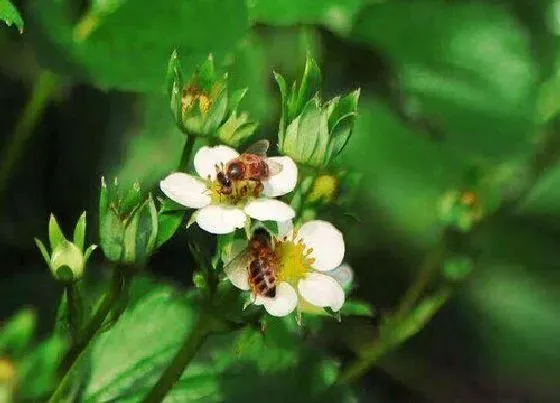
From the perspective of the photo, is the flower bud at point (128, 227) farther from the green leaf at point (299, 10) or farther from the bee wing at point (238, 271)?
the green leaf at point (299, 10)

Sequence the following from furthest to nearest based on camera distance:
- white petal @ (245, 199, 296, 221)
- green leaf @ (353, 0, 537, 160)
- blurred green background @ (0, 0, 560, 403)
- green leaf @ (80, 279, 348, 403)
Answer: green leaf @ (353, 0, 537, 160) < blurred green background @ (0, 0, 560, 403) < green leaf @ (80, 279, 348, 403) < white petal @ (245, 199, 296, 221)

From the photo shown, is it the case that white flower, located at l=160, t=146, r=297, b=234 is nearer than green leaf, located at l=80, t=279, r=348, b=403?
Yes

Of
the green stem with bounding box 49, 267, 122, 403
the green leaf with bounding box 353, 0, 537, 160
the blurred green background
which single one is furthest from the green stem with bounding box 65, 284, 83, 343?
the green leaf with bounding box 353, 0, 537, 160

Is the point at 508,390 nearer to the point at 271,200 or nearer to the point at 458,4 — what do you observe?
the point at 458,4

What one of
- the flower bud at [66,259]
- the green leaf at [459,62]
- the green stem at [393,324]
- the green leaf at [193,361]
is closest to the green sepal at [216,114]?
the flower bud at [66,259]

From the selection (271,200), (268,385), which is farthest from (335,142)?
(268,385)

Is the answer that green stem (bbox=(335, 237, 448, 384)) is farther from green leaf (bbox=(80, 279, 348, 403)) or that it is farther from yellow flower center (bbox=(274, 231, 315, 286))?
yellow flower center (bbox=(274, 231, 315, 286))

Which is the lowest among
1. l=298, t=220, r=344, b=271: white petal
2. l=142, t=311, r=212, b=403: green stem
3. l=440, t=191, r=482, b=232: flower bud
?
l=440, t=191, r=482, b=232: flower bud

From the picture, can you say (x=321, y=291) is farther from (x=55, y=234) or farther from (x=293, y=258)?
(x=55, y=234)

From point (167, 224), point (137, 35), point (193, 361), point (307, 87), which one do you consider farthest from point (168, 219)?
point (137, 35)
